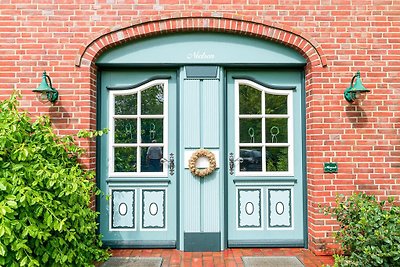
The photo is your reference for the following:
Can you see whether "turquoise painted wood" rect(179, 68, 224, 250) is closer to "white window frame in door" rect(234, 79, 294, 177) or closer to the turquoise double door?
the turquoise double door

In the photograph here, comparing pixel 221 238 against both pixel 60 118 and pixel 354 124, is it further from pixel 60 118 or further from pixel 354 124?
pixel 60 118

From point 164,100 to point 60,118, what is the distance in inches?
52.1

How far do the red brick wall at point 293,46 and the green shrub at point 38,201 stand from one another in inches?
23.7

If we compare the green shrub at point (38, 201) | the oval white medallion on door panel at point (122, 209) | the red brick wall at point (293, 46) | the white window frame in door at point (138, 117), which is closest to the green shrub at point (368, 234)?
the red brick wall at point (293, 46)

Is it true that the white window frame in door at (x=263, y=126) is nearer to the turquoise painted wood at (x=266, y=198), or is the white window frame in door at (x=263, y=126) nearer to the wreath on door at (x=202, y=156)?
the turquoise painted wood at (x=266, y=198)

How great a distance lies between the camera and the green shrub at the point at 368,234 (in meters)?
3.14

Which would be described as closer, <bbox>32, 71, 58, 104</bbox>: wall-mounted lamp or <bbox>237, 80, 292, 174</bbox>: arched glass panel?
<bbox>32, 71, 58, 104</bbox>: wall-mounted lamp

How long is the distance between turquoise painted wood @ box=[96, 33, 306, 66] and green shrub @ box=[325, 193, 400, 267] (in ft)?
6.59

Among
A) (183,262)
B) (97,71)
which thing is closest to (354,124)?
(183,262)

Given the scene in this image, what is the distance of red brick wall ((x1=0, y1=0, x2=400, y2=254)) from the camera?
A: 4227mm

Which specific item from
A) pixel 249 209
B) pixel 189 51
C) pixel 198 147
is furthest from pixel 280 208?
pixel 189 51

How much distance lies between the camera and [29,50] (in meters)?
4.23

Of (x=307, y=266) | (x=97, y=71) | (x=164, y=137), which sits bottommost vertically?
(x=307, y=266)

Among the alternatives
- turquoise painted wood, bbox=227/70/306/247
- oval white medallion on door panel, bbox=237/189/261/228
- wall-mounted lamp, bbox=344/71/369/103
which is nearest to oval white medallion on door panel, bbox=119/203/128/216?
turquoise painted wood, bbox=227/70/306/247
